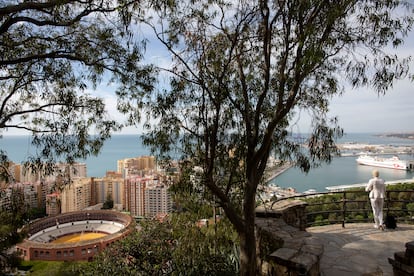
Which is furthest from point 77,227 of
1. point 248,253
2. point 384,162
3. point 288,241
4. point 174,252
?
point 288,241

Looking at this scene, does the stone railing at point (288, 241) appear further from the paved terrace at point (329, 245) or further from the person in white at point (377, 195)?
the person in white at point (377, 195)

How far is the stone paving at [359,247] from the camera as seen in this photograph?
12.8 ft

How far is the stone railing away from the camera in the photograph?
9.73 ft

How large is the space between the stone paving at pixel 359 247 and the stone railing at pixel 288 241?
0.48 meters

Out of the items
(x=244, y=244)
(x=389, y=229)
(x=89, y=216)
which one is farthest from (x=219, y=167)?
(x=89, y=216)

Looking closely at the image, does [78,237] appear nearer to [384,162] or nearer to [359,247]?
[384,162]

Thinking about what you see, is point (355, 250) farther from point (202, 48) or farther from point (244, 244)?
point (202, 48)

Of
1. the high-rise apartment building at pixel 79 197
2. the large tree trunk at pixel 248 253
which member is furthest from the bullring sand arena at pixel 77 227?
the large tree trunk at pixel 248 253

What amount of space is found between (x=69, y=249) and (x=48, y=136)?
940 inches

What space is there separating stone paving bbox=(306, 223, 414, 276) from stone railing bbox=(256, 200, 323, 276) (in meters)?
0.48

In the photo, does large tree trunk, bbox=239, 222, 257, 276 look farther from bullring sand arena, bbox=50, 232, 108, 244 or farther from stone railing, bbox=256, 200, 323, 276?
bullring sand arena, bbox=50, 232, 108, 244

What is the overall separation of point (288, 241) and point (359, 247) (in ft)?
6.67

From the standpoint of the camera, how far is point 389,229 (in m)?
5.88

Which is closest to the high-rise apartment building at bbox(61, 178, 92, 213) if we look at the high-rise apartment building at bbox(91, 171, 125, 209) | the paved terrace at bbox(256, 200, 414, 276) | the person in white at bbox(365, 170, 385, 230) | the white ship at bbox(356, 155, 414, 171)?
the high-rise apartment building at bbox(91, 171, 125, 209)
